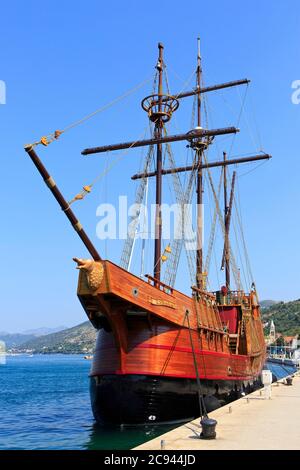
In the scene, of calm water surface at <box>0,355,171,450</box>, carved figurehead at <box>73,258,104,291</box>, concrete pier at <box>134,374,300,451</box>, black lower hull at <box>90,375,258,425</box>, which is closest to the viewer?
concrete pier at <box>134,374,300,451</box>

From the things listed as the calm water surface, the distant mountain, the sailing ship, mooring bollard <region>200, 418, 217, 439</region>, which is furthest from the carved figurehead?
the distant mountain

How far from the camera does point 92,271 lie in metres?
14.5

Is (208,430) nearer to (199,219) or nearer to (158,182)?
(158,182)

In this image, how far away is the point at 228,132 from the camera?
23203 mm

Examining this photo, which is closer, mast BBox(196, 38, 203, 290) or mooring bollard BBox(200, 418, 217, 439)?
mooring bollard BBox(200, 418, 217, 439)

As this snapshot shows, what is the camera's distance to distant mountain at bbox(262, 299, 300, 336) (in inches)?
6002

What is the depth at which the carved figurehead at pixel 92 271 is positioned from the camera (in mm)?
14422

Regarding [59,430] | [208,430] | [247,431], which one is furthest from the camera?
[59,430]

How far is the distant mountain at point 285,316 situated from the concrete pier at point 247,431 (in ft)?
437

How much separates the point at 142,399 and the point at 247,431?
4.97 meters

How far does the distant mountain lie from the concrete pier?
133 m

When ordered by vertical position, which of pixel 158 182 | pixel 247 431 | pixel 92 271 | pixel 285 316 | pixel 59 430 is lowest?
pixel 59 430

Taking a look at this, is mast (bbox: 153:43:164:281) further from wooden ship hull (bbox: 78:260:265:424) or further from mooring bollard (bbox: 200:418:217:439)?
mooring bollard (bbox: 200:418:217:439)

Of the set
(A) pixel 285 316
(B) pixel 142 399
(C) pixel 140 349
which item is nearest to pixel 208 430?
(B) pixel 142 399
